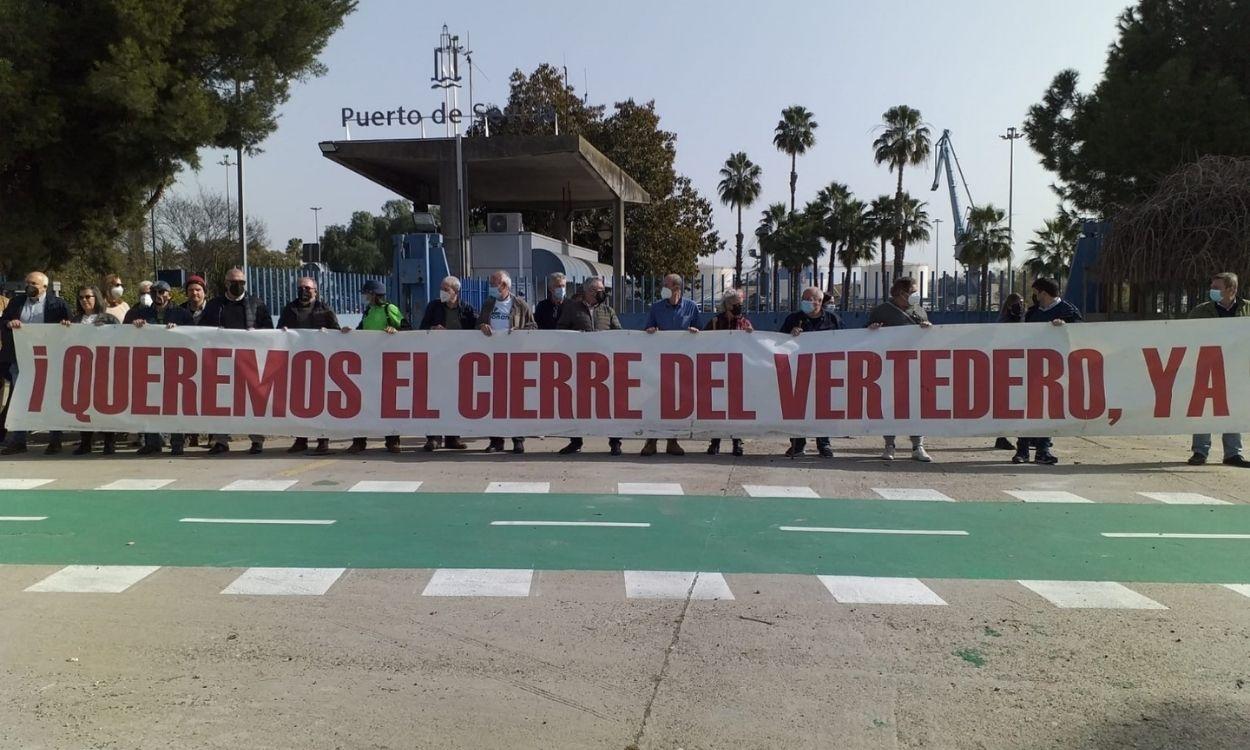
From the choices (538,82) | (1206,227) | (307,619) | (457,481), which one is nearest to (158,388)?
(457,481)

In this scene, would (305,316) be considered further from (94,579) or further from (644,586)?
(644,586)

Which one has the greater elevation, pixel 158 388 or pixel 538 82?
pixel 538 82

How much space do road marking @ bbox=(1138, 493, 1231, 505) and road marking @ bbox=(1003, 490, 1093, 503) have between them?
0.65m

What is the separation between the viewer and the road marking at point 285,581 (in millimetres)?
5832

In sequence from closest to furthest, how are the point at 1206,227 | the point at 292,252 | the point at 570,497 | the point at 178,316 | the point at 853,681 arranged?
the point at 853,681, the point at 570,497, the point at 178,316, the point at 1206,227, the point at 292,252

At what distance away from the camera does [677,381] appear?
10805 mm

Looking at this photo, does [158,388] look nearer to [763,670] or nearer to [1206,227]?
[763,670]

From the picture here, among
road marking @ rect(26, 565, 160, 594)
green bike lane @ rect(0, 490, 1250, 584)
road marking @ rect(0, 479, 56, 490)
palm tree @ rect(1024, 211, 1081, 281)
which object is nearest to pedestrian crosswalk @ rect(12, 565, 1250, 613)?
road marking @ rect(26, 565, 160, 594)

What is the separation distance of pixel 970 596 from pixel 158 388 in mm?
8759

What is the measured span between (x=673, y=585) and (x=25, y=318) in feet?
29.4

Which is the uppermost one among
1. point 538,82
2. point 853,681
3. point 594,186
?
point 538,82

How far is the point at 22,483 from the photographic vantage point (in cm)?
932

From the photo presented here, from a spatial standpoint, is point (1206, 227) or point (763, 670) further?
point (1206, 227)

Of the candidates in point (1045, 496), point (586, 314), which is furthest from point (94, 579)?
point (1045, 496)
